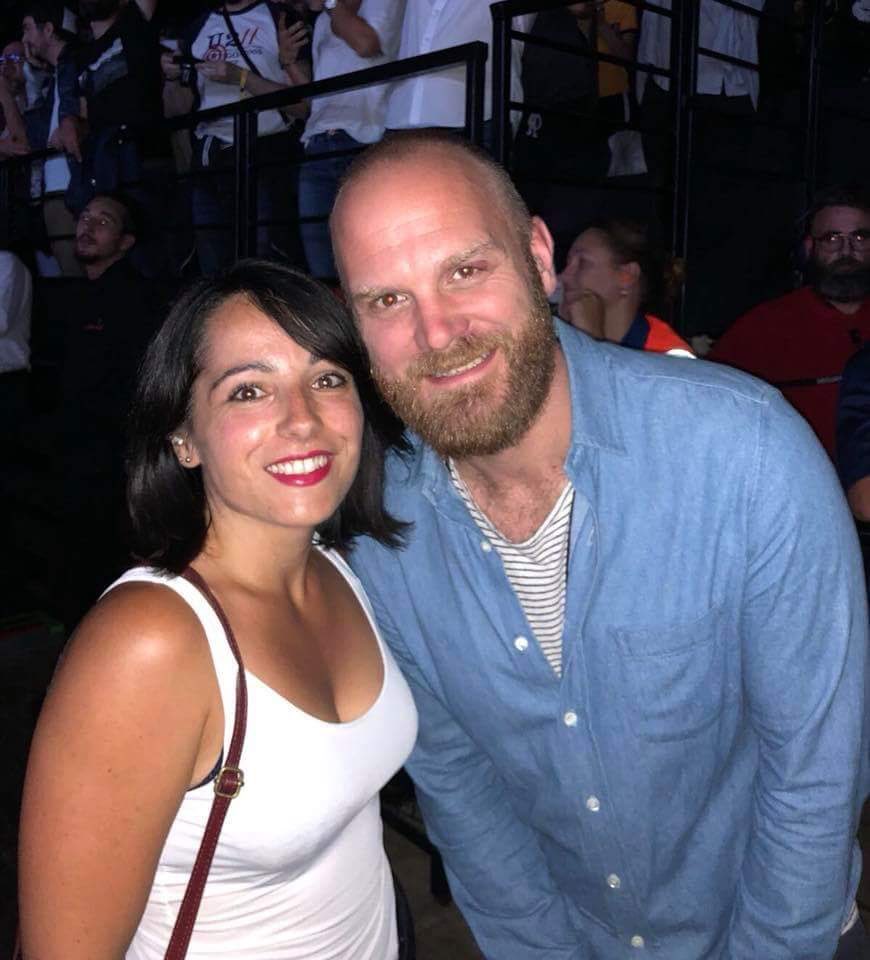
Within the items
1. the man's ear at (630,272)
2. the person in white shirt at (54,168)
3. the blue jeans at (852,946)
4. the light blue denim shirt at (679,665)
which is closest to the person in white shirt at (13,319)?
the person in white shirt at (54,168)

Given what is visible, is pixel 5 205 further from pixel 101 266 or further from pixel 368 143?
pixel 368 143

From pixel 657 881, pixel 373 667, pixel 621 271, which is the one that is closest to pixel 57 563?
pixel 621 271

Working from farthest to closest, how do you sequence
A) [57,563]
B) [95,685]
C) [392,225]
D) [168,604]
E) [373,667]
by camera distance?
[57,563] < [373,667] < [392,225] < [168,604] < [95,685]

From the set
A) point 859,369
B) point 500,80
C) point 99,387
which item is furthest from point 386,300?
point 99,387

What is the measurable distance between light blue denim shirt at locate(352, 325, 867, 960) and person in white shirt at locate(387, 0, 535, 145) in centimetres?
270

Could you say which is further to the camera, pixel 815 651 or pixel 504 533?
pixel 504 533

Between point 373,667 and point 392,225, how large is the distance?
912 millimetres

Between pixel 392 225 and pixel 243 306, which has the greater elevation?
pixel 392 225

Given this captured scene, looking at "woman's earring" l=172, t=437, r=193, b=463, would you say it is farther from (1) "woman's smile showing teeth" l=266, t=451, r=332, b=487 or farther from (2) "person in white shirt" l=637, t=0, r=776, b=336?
(2) "person in white shirt" l=637, t=0, r=776, b=336

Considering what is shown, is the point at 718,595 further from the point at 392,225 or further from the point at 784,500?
the point at 392,225

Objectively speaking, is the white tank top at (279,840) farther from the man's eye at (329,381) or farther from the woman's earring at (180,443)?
the man's eye at (329,381)

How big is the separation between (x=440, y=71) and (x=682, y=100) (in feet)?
3.84

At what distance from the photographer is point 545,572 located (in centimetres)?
176

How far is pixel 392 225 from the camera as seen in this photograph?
178 centimetres
